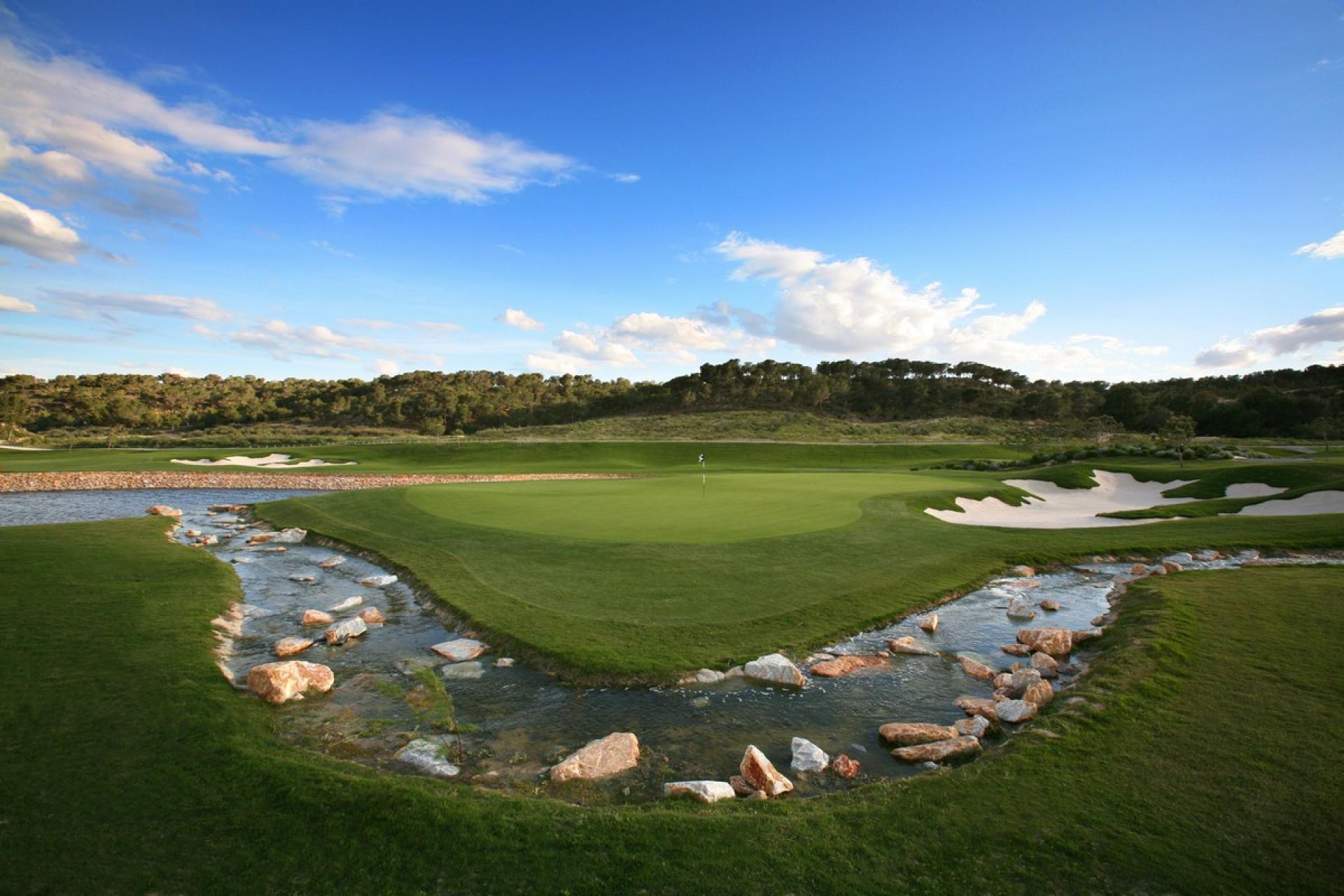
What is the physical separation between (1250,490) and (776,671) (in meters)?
27.4

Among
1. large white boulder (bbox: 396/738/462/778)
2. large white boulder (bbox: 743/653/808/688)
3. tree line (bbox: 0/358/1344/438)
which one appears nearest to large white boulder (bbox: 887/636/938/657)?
large white boulder (bbox: 743/653/808/688)

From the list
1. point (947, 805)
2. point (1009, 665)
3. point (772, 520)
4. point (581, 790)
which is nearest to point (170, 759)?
point (581, 790)

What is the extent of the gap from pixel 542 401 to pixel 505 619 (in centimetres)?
10330

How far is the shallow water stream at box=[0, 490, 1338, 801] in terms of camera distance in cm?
647

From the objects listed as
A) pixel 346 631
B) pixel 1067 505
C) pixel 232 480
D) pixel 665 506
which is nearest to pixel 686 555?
pixel 665 506

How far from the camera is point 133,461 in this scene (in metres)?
39.8

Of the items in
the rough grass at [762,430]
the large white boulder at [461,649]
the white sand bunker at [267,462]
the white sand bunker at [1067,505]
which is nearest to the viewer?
the large white boulder at [461,649]

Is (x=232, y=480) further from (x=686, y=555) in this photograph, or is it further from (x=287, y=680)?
(x=287, y=680)

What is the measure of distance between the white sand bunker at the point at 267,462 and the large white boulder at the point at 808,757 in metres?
43.0

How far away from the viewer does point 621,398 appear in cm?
10662

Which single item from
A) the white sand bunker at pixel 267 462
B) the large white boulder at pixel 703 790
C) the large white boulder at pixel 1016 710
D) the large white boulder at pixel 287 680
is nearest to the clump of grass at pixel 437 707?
the large white boulder at pixel 287 680

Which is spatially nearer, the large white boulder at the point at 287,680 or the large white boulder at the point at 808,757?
the large white boulder at the point at 808,757

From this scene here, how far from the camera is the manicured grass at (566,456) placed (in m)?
42.2

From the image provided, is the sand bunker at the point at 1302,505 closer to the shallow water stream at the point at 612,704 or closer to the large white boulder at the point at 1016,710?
the shallow water stream at the point at 612,704
